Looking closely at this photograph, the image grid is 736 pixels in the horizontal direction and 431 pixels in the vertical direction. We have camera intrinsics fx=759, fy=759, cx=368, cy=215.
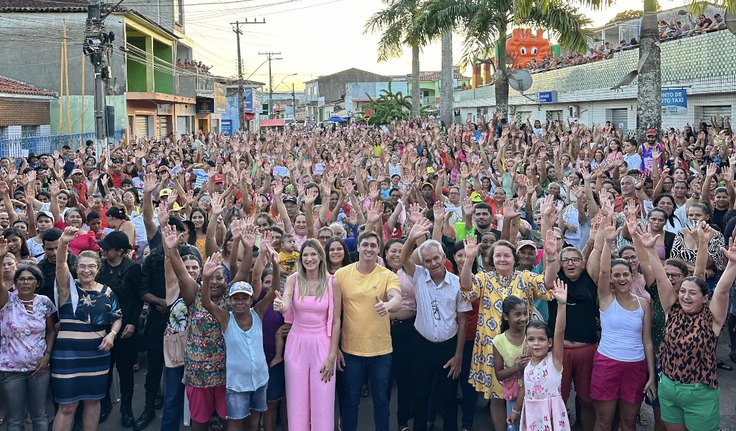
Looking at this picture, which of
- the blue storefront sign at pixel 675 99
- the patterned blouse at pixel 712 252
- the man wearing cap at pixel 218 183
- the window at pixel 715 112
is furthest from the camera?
the window at pixel 715 112

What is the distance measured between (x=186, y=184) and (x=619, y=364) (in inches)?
326

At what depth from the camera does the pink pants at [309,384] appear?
5418 mm

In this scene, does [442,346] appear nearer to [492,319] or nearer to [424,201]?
[492,319]

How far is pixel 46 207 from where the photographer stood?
904 cm

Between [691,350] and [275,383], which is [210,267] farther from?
[691,350]

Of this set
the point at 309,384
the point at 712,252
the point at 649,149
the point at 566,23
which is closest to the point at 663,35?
the point at 566,23

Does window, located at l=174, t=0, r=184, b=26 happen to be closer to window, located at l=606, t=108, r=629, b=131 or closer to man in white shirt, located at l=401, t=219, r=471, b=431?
window, located at l=606, t=108, r=629, b=131

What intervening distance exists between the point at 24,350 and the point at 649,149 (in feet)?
35.0

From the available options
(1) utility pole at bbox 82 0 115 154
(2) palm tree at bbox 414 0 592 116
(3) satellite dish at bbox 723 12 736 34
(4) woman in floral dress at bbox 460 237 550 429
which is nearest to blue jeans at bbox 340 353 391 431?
(4) woman in floral dress at bbox 460 237 550 429

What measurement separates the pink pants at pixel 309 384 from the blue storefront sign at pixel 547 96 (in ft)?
77.8

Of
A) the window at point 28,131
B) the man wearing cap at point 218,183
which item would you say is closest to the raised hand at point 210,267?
the man wearing cap at point 218,183

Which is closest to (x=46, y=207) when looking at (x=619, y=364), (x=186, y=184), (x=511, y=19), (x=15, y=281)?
(x=186, y=184)

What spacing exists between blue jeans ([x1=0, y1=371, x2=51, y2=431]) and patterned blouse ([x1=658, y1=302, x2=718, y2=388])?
14.2 feet

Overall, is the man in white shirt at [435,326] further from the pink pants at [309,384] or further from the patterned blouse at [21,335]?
the patterned blouse at [21,335]
